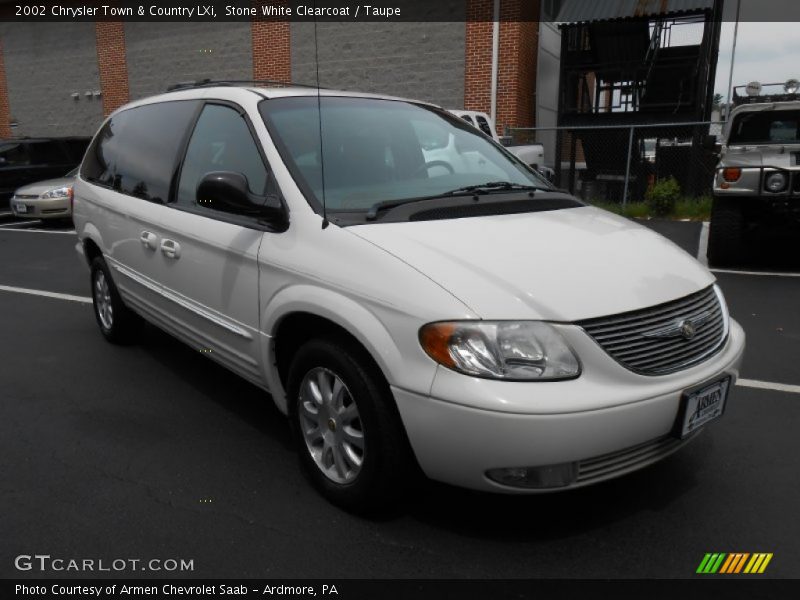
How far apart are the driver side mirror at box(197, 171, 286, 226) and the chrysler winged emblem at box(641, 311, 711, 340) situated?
5.11 ft

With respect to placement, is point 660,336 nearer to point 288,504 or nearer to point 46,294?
point 288,504

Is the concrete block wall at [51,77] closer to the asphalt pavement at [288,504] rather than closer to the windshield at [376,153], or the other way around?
the asphalt pavement at [288,504]

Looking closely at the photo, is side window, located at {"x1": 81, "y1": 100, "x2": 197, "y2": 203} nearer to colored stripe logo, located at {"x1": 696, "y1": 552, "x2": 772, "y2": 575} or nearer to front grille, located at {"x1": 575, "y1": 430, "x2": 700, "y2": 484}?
front grille, located at {"x1": 575, "y1": 430, "x2": 700, "y2": 484}

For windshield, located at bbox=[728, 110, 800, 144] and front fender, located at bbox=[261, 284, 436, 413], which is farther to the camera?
windshield, located at bbox=[728, 110, 800, 144]

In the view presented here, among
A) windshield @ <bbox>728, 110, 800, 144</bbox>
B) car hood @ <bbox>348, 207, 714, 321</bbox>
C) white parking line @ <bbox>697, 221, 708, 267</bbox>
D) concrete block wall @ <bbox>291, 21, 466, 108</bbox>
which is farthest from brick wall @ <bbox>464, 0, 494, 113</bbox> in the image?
car hood @ <bbox>348, 207, 714, 321</bbox>

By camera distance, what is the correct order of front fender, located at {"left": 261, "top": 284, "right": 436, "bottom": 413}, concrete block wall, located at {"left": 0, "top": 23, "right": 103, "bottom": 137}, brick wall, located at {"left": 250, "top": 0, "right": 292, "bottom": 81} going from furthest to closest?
1. concrete block wall, located at {"left": 0, "top": 23, "right": 103, "bottom": 137}
2. brick wall, located at {"left": 250, "top": 0, "right": 292, "bottom": 81}
3. front fender, located at {"left": 261, "top": 284, "right": 436, "bottom": 413}

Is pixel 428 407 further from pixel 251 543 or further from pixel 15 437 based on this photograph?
pixel 15 437

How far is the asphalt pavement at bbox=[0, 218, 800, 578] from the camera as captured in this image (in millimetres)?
2560

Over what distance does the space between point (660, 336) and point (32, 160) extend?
48.9ft

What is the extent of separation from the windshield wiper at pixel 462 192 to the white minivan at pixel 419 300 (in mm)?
16

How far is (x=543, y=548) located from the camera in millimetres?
2607

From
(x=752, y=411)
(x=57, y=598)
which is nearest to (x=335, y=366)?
(x=57, y=598)

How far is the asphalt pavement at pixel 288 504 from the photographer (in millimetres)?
2560

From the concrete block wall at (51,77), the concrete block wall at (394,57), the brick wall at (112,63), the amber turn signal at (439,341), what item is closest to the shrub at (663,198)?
the concrete block wall at (394,57)
